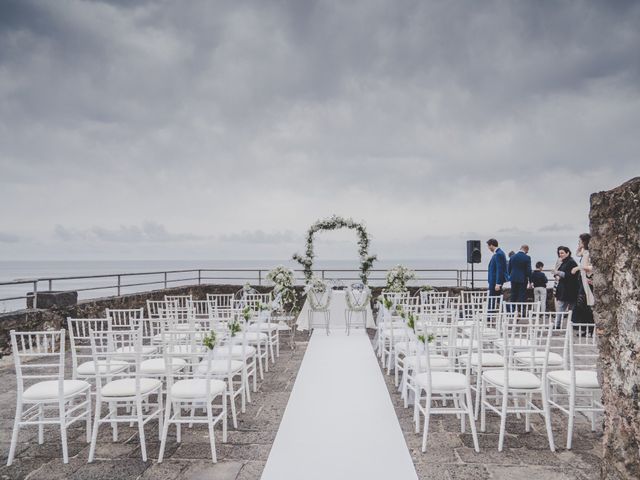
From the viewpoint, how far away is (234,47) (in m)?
9.32

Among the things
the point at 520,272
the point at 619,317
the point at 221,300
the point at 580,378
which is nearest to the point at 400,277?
the point at 520,272

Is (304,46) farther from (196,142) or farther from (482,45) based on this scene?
(196,142)

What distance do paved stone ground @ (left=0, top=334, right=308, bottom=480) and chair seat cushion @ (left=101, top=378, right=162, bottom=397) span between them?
0.44 meters

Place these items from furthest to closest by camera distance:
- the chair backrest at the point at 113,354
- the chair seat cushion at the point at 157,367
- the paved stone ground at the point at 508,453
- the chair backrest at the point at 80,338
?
the chair seat cushion at the point at 157,367 < the chair backrest at the point at 80,338 < the chair backrest at the point at 113,354 < the paved stone ground at the point at 508,453

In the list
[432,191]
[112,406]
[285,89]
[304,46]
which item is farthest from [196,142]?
[112,406]

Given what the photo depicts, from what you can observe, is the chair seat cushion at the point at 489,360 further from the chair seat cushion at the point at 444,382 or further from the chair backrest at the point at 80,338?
the chair backrest at the point at 80,338

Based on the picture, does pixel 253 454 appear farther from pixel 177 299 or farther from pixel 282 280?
pixel 282 280

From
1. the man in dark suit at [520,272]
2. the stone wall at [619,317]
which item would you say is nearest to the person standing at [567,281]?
the man in dark suit at [520,272]

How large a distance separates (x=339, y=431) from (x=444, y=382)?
3.16ft

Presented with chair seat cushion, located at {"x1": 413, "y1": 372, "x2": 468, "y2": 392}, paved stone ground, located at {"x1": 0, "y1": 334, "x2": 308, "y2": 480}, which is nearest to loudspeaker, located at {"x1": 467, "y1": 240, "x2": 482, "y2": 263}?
chair seat cushion, located at {"x1": 413, "y1": 372, "x2": 468, "y2": 392}

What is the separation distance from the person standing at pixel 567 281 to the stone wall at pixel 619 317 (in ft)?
23.1

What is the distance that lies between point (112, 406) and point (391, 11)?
8.65m

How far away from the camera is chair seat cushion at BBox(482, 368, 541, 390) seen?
3172mm

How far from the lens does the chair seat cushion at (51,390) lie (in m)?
3.02
